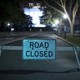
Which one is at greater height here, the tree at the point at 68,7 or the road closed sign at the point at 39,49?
the tree at the point at 68,7

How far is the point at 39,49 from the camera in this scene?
13156 millimetres

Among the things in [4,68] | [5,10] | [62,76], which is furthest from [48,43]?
[5,10]

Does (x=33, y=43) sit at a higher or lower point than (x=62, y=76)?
higher

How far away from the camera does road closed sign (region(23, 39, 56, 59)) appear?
13172mm

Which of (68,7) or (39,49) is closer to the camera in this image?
(39,49)

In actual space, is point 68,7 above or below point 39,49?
above

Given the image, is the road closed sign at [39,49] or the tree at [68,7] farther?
the tree at [68,7]

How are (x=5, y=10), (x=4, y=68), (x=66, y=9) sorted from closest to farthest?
(x=4, y=68) < (x=66, y=9) < (x=5, y=10)

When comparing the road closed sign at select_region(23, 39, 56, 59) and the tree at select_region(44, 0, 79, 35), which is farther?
the tree at select_region(44, 0, 79, 35)

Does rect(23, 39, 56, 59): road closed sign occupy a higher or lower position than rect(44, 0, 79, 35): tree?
lower

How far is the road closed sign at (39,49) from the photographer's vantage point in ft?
43.2

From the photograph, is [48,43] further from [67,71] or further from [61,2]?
[61,2]

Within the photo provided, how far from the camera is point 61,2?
187 ft

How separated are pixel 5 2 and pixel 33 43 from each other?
5191cm
